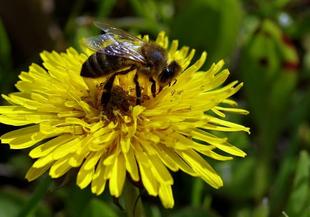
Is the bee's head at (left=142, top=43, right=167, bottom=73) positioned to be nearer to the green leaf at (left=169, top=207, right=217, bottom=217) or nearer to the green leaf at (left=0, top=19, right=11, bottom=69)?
the green leaf at (left=169, top=207, right=217, bottom=217)

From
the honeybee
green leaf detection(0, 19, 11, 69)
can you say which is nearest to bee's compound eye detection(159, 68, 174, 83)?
the honeybee

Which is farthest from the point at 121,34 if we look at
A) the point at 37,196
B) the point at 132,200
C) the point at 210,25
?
the point at 210,25

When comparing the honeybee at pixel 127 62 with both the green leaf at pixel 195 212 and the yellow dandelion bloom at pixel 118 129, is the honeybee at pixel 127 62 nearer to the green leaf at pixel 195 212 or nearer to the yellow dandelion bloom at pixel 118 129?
the yellow dandelion bloom at pixel 118 129

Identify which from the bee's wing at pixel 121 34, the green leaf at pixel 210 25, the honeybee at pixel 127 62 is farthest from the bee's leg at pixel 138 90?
the green leaf at pixel 210 25

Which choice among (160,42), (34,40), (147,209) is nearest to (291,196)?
(147,209)

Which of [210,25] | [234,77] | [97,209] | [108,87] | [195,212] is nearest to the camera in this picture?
[108,87]

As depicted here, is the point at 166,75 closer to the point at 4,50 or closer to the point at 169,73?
the point at 169,73

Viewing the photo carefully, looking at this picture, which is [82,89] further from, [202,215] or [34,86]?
[202,215]
